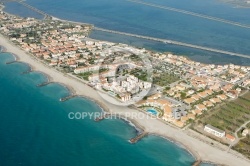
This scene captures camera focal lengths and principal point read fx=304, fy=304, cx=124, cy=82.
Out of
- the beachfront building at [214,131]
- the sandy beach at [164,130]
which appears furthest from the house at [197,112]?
the sandy beach at [164,130]

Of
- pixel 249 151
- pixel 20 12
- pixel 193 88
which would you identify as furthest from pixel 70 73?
pixel 20 12

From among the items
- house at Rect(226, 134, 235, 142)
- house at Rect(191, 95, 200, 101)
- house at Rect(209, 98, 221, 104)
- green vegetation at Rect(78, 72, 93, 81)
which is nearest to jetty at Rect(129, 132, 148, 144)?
house at Rect(226, 134, 235, 142)

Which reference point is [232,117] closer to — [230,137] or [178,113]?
[230,137]

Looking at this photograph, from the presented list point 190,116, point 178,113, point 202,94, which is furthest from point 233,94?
point 178,113

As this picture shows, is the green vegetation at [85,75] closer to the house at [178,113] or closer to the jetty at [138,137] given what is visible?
the house at [178,113]

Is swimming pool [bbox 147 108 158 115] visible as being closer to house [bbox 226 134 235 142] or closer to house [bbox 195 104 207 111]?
house [bbox 195 104 207 111]

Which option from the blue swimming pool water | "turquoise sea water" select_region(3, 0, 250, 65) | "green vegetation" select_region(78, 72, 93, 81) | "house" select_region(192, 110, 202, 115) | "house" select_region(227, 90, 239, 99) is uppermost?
"turquoise sea water" select_region(3, 0, 250, 65)
